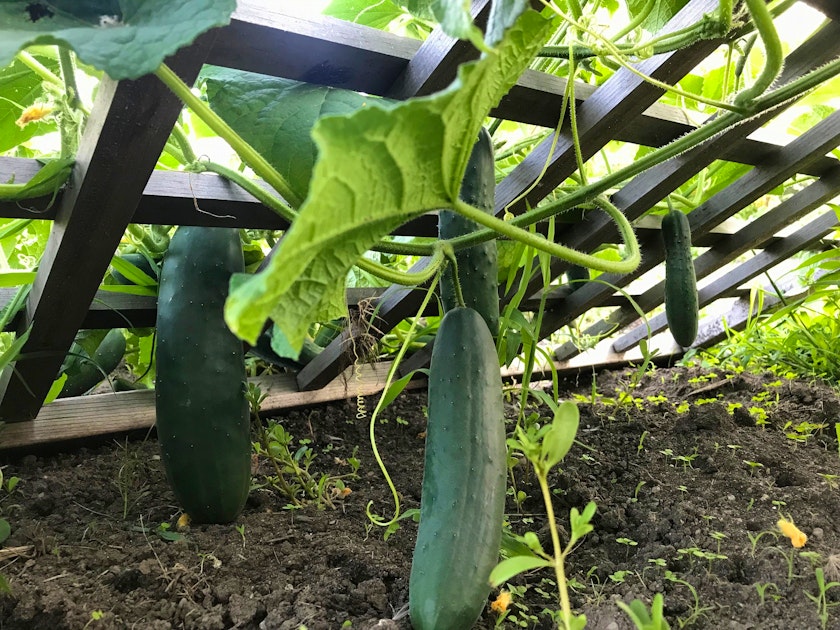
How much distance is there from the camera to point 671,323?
1.46m

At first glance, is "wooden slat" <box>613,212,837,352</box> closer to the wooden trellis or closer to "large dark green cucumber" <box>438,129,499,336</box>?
the wooden trellis

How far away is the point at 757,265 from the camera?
8.05ft

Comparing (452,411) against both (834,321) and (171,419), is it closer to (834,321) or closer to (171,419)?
(171,419)

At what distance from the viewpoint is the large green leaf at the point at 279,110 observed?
0.78 m

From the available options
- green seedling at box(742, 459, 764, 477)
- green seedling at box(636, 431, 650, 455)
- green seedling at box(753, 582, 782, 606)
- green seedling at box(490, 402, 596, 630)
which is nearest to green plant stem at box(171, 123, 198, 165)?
green seedling at box(490, 402, 596, 630)

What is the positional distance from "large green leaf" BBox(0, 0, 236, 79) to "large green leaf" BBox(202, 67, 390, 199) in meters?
0.19

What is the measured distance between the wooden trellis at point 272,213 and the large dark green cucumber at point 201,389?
117mm

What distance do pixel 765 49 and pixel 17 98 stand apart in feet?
3.62

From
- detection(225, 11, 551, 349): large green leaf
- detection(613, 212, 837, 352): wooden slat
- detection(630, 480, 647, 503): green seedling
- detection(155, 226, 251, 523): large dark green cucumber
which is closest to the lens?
detection(225, 11, 551, 349): large green leaf

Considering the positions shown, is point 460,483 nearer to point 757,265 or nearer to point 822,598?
point 822,598

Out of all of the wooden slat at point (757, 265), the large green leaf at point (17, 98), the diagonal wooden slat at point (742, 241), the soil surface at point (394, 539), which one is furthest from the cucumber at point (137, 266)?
the wooden slat at point (757, 265)

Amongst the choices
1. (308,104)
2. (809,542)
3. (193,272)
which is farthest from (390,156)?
(809,542)

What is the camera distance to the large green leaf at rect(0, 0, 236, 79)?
0.51 m

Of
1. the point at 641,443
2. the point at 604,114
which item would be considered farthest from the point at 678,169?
the point at 641,443
